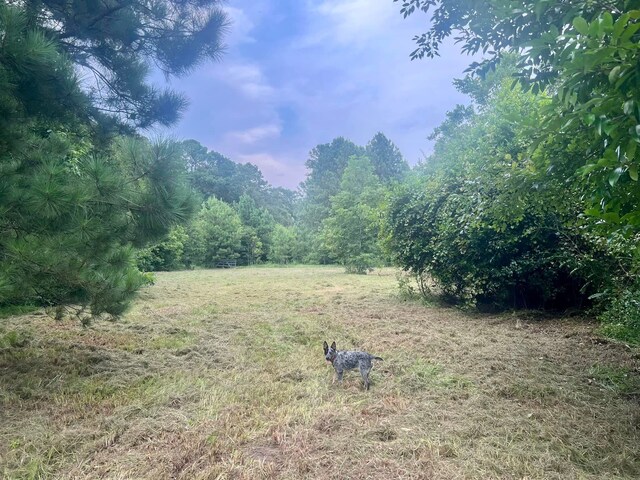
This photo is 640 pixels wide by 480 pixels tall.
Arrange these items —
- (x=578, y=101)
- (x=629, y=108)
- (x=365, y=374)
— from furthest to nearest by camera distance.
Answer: (x=365, y=374), (x=578, y=101), (x=629, y=108)

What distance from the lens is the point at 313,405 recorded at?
115 inches

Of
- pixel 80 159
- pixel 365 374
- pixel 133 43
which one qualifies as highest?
pixel 133 43

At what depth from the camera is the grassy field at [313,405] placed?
2.09m

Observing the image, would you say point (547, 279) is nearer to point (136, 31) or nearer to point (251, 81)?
point (136, 31)

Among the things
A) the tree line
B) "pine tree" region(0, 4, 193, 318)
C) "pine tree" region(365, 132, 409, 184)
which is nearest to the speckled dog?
the tree line

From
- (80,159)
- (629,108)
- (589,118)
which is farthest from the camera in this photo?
(80,159)

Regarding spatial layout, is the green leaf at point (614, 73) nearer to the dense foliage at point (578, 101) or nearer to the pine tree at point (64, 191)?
the dense foliage at point (578, 101)

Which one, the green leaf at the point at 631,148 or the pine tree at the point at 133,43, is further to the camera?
the pine tree at the point at 133,43

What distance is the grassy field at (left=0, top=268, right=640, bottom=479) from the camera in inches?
82.4

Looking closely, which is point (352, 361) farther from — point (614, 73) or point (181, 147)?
point (614, 73)

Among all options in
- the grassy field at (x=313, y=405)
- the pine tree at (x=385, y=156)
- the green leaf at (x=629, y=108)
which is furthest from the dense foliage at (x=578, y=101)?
the pine tree at (x=385, y=156)

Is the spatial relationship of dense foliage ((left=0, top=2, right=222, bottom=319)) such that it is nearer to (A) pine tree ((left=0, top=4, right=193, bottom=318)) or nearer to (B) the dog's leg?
(A) pine tree ((left=0, top=4, right=193, bottom=318))

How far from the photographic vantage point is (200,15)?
158 inches

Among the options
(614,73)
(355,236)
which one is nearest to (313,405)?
(614,73)
